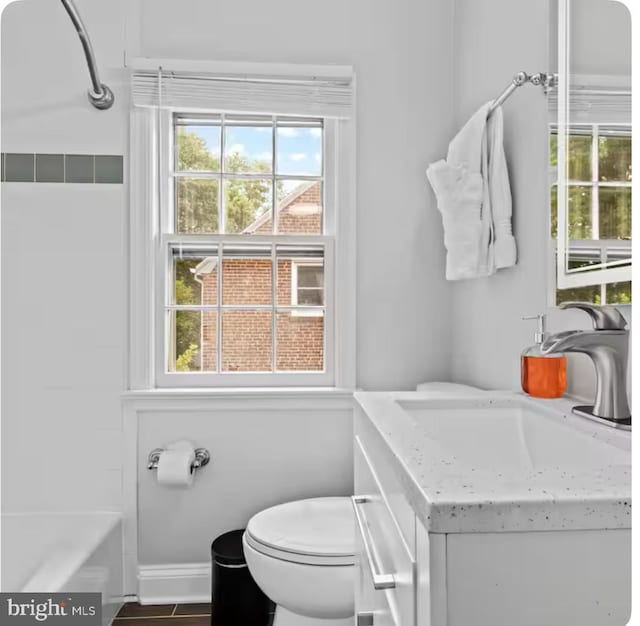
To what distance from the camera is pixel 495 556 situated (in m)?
0.53

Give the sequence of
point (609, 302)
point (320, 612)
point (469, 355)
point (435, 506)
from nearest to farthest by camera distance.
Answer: point (435, 506) < point (609, 302) < point (320, 612) < point (469, 355)

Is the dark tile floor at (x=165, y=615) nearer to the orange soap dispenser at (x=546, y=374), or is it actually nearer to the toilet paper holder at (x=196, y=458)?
the toilet paper holder at (x=196, y=458)

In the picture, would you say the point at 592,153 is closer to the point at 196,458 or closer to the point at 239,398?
the point at 239,398

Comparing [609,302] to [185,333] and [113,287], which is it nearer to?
[185,333]

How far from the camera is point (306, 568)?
4.50 ft

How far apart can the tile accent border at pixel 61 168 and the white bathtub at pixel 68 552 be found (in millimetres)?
1287

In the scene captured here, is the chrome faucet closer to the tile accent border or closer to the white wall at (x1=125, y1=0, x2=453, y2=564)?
the white wall at (x1=125, y1=0, x2=453, y2=564)

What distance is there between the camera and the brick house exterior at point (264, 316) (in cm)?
211

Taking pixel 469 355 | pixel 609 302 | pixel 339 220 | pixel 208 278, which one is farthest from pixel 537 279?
pixel 208 278

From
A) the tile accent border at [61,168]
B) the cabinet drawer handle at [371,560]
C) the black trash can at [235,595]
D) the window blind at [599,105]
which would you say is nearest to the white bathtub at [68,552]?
the black trash can at [235,595]

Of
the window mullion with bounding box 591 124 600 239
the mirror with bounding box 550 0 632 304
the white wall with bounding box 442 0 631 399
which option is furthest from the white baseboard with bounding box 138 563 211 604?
the window mullion with bounding box 591 124 600 239

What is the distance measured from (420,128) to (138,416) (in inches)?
63.4

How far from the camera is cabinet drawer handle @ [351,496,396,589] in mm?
756

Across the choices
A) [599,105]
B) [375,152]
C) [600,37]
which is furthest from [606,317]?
[375,152]
